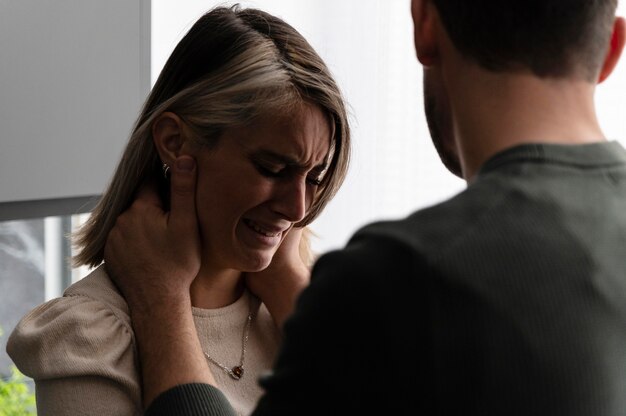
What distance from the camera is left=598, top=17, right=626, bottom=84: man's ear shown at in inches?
35.4

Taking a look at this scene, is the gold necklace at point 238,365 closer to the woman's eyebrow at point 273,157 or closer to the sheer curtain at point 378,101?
the woman's eyebrow at point 273,157

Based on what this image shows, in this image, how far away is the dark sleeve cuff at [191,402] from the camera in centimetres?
133

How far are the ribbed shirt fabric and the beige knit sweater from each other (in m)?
0.70

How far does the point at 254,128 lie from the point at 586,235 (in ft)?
2.75

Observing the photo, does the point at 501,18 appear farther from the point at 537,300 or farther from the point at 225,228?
the point at 225,228

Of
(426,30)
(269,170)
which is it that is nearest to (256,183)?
(269,170)

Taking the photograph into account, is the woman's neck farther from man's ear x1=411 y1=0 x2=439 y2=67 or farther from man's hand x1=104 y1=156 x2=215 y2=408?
man's ear x1=411 y1=0 x2=439 y2=67

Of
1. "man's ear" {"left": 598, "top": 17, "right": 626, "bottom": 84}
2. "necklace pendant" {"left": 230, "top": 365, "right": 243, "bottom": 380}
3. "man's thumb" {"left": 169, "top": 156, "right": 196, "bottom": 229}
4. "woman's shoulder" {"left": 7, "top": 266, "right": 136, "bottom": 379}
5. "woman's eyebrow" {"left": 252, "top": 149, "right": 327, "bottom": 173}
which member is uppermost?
"man's ear" {"left": 598, "top": 17, "right": 626, "bottom": 84}

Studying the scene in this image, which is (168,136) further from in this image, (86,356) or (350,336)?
(350,336)

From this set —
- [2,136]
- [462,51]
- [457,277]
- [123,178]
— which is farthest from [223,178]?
[457,277]

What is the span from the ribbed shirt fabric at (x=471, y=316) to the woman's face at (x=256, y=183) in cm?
76

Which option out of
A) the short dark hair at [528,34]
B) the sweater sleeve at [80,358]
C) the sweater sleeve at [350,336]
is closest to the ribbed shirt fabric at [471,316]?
the sweater sleeve at [350,336]

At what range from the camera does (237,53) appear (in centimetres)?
153

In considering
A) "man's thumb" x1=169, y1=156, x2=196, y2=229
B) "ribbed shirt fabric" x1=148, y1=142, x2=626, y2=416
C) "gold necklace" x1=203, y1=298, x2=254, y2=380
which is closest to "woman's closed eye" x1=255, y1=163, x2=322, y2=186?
"man's thumb" x1=169, y1=156, x2=196, y2=229
